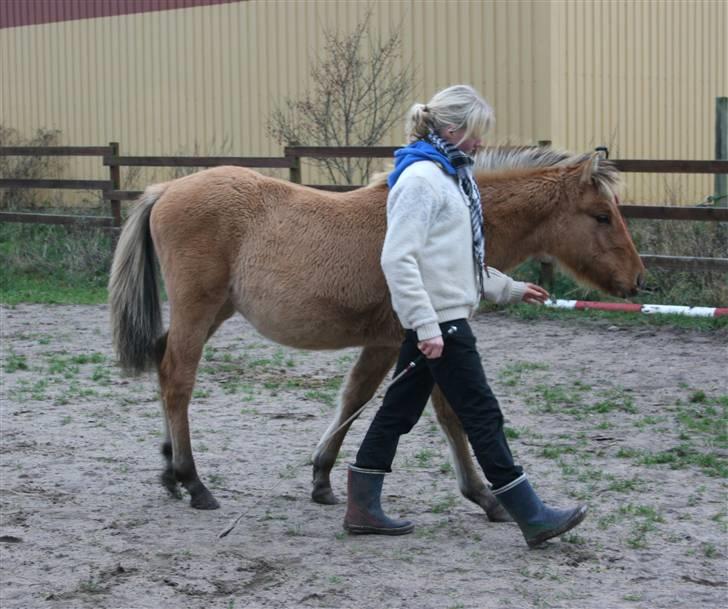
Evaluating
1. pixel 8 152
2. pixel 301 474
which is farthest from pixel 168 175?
pixel 301 474

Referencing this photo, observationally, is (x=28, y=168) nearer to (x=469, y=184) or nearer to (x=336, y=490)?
(x=336, y=490)

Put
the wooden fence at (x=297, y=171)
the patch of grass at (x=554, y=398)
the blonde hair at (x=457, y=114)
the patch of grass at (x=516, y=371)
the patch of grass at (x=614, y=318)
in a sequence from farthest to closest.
→ the wooden fence at (x=297, y=171) → the patch of grass at (x=614, y=318) → the patch of grass at (x=516, y=371) → the patch of grass at (x=554, y=398) → the blonde hair at (x=457, y=114)

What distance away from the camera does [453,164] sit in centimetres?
441

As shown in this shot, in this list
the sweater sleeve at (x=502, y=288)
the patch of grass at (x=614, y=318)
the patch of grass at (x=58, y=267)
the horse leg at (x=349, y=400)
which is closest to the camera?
the sweater sleeve at (x=502, y=288)

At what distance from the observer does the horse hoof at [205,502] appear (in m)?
5.21

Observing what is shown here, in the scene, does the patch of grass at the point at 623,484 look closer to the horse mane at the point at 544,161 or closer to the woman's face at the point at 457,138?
the horse mane at the point at 544,161

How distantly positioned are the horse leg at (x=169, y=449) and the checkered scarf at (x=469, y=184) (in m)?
1.43

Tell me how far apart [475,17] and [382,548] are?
434 inches

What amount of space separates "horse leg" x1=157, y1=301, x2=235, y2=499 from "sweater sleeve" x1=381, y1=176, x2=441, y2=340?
4.46ft

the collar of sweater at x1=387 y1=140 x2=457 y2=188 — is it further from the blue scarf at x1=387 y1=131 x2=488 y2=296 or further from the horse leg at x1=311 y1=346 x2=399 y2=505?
the horse leg at x1=311 y1=346 x2=399 y2=505

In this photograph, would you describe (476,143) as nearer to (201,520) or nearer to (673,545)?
(673,545)

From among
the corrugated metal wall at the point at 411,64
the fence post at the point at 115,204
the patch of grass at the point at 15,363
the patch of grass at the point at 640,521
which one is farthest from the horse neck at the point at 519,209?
the fence post at the point at 115,204

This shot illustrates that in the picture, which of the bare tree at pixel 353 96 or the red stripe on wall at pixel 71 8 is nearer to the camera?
the bare tree at pixel 353 96

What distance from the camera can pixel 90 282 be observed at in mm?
13195
